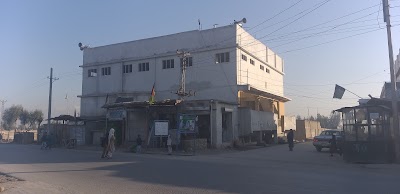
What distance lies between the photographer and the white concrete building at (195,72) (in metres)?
42.6

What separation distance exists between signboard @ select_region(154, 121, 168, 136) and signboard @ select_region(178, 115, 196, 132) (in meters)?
1.14

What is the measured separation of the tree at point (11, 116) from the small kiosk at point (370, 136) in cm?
9857

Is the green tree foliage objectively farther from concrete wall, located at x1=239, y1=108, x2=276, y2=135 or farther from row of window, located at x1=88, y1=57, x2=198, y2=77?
concrete wall, located at x1=239, y1=108, x2=276, y2=135

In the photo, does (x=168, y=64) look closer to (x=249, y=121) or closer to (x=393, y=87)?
(x=249, y=121)

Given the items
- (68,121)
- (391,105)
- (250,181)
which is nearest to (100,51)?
(68,121)

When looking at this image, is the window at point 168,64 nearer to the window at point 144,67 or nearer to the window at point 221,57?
the window at point 144,67

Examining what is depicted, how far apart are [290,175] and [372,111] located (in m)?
9.06

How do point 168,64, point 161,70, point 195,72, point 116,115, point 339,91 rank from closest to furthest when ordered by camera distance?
1. point 339,91
2. point 116,115
3. point 195,72
4. point 168,64
5. point 161,70

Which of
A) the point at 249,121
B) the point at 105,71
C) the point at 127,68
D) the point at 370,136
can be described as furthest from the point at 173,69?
the point at 370,136

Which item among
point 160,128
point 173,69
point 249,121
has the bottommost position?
point 160,128

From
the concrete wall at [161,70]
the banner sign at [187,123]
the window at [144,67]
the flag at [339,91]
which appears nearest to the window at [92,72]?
the concrete wall at [161,70]

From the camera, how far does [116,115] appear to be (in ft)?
113

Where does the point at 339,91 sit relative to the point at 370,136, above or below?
above

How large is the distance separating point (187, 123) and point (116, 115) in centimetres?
823
